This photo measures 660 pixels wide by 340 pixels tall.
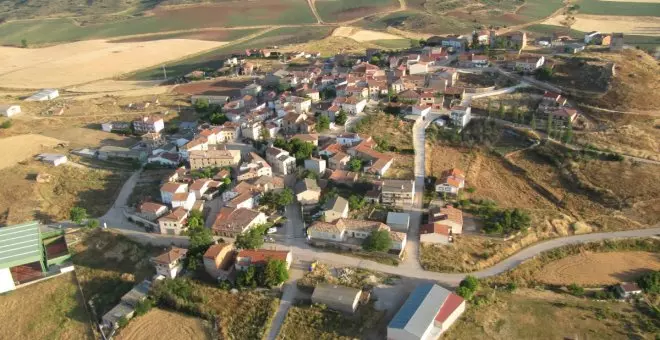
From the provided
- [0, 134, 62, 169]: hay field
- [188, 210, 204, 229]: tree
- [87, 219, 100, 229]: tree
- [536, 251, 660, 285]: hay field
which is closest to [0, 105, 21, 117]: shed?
[0, 134, 62, 169]: hay field

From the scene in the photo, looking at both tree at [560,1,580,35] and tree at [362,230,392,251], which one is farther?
tree at [560,1,580,35]

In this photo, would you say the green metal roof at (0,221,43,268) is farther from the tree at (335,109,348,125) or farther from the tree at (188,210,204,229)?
the tree at (335,109,348,125)

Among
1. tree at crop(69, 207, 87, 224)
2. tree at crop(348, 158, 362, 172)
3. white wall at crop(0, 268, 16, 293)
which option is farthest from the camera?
tree at crop(348, 158, 362, 172)

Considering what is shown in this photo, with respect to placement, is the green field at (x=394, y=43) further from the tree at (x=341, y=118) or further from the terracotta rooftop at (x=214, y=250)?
the terracotta rooftop at (x=214, y=250)

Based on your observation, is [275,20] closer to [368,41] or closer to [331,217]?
[368,41]

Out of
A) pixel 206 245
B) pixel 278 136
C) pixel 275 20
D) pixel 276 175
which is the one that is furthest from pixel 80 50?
pixel 206 245

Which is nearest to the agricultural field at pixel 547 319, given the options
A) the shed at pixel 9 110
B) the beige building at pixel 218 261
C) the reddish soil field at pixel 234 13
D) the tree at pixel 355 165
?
the beige building at pixel 218 261
